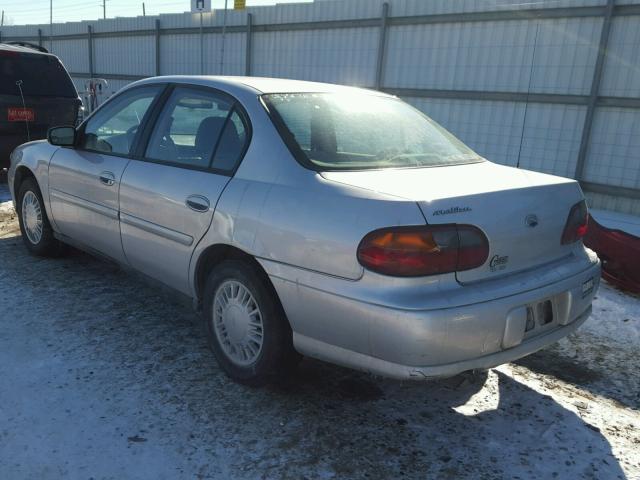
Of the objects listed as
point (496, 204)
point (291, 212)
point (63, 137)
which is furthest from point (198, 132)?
point (496, 204)

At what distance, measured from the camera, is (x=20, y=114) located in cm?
745

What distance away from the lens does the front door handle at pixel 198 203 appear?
3.00 metres

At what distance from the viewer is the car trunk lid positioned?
2.39 meters

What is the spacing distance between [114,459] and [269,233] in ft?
3.90

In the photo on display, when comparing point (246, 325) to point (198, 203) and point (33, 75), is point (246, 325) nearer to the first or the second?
point (198, 203)

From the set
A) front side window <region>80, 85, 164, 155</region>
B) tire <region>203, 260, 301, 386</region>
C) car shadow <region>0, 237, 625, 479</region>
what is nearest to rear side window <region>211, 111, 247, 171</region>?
tire <region>203, 260, 301, 386</region>

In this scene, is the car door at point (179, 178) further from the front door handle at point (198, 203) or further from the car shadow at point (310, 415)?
the car shadow at point (310, 415)

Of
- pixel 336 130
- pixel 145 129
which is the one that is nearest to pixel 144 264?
pixel 145 129

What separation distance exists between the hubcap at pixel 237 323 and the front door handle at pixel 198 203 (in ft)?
1.35

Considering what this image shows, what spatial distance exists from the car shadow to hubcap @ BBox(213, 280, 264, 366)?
20cm

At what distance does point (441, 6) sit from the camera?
32.4 feet

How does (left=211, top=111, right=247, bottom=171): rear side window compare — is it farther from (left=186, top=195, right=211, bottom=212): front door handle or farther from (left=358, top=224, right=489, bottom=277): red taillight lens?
(left=358, top=224, right=489, bottom=277): red taillight lens

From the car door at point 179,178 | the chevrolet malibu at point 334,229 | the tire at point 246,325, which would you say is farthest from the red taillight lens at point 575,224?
the car door at point 179,178

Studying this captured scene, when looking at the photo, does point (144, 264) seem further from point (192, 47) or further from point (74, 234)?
point (192, 47)
